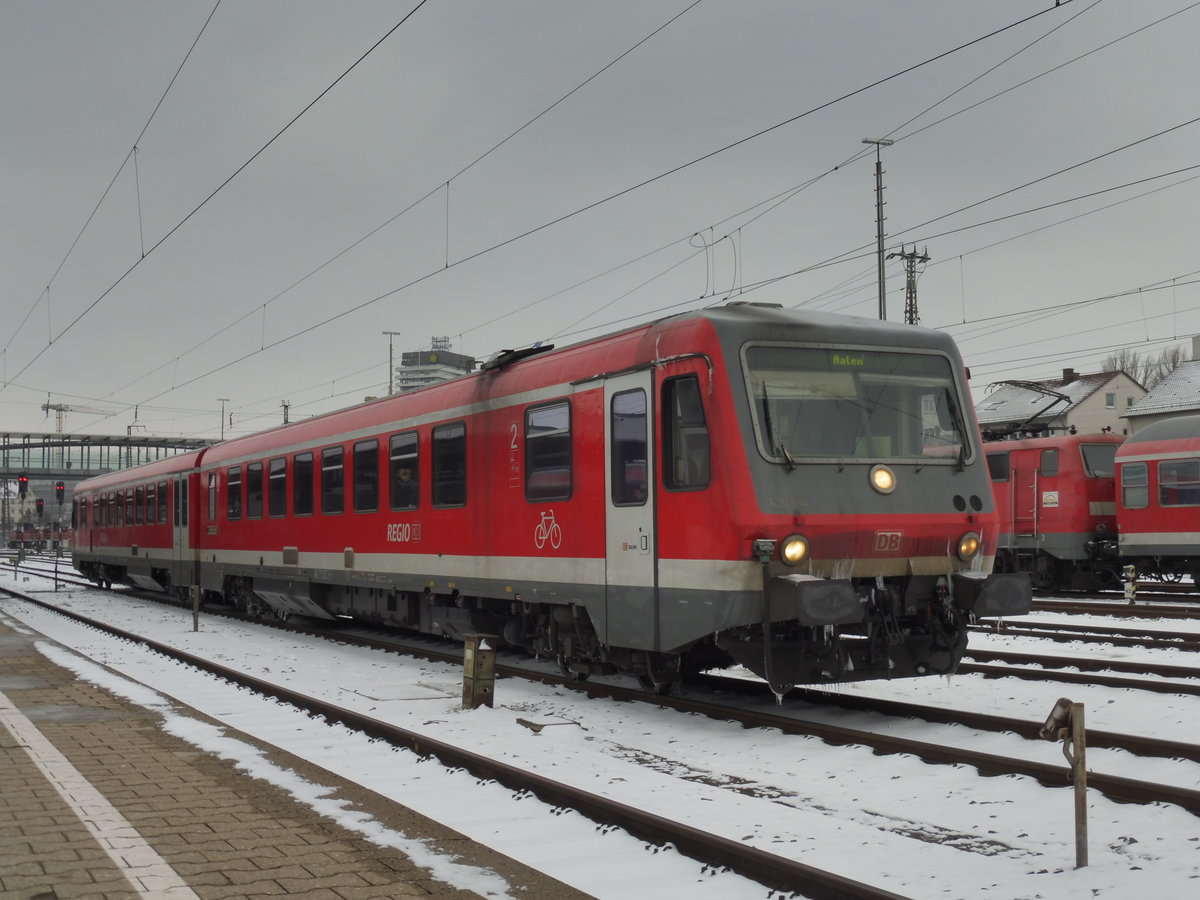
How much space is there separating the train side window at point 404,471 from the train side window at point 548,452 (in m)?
2.96

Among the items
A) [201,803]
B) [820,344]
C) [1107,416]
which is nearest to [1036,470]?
[820,344]

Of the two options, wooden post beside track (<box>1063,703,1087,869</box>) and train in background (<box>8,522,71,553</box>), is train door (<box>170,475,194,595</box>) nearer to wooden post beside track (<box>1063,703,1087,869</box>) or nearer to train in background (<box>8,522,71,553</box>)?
wooden post beside track (<box>1063,703,1087,869</box>)

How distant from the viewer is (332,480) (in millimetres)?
16984

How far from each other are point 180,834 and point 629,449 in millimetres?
5055

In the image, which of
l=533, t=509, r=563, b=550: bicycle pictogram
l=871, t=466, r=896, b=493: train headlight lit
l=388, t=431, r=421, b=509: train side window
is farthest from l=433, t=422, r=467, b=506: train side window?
l=871, t=466, r=896, b=493: train headlight lit

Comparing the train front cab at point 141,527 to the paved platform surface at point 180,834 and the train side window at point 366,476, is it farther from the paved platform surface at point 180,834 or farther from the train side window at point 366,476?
the paved platform surface at point 180,834

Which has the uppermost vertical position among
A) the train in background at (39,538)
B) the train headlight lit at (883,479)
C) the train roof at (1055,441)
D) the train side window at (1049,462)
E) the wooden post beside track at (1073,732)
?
the train roof at (1055,441)

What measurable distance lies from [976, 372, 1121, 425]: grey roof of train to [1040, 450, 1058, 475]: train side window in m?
19.5

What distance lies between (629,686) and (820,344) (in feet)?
13.4

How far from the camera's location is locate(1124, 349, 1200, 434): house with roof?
1976 inches

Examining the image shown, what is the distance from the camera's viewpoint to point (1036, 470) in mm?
26062

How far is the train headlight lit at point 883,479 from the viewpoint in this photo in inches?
375

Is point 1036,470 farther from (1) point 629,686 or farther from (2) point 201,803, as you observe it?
(2) point 201,803

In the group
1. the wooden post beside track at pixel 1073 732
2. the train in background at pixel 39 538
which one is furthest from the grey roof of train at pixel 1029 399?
the train in background at pixel 39 538
